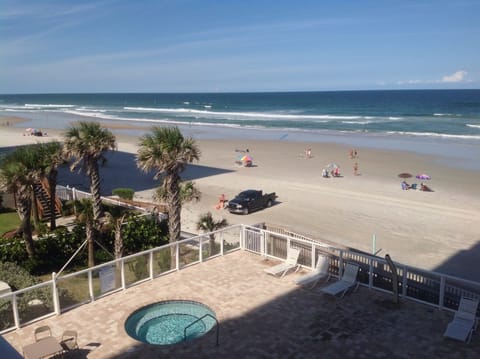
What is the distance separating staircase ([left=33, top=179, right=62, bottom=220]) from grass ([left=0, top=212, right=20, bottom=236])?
3.50 ft

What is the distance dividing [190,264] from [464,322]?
7.54m

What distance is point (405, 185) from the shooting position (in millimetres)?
29453

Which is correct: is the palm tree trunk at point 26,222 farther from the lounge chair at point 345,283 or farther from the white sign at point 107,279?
the lounge chair at point 345,283

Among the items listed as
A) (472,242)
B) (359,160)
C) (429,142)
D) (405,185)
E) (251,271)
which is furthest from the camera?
(429,142)

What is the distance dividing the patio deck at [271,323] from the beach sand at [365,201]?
21.4 ft

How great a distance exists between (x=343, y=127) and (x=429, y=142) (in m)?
20.4

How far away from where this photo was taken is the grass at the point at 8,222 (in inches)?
745

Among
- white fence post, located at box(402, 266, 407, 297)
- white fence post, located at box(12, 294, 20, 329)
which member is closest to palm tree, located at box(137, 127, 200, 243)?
white fence post, located at box(12, 294, 20, 329)

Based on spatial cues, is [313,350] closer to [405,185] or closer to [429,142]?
[405,185]

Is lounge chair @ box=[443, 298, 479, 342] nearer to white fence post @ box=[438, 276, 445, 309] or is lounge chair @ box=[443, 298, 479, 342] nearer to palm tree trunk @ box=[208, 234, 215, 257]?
white fence post @ box=[438, 276, 445, 309]

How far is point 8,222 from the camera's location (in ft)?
65.1

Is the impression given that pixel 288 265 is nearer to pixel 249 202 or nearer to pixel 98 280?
pixel 98 280

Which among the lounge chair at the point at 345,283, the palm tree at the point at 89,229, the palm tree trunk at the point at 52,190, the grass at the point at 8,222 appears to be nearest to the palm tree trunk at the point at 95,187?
the palm tree at the point at 89,229

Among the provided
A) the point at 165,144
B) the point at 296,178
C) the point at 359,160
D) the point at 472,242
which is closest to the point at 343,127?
the point at 359,160
